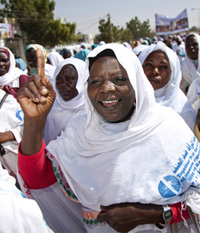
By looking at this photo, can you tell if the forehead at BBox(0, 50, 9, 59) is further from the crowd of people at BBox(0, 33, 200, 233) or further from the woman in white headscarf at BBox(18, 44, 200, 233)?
the woman in white headscarf at BBox(18, 44, 200, 233)

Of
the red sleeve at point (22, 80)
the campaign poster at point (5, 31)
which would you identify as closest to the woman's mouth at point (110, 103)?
the red sleeve at point (22, 80)

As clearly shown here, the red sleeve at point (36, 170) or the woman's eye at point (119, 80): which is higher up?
the woman's eye at point (119, 80)

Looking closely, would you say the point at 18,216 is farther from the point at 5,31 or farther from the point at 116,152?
the point at 5,31

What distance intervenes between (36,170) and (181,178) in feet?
2.92

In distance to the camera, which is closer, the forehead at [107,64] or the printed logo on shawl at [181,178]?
the printed logo on shawl at [181,178]

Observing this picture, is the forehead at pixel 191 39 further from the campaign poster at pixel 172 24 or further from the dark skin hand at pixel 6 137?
the campaign poster at pixel 172 24

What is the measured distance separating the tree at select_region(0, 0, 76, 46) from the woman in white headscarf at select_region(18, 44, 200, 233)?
36486 mm

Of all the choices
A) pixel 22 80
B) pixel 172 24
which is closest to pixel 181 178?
pixel 22 80

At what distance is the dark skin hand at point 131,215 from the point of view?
1.46 meters

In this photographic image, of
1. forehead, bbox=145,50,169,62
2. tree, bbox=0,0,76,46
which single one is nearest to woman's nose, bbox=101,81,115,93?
forehead, bbox=145,50,169,62

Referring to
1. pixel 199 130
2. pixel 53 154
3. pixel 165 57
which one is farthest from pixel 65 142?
pixel 165 57

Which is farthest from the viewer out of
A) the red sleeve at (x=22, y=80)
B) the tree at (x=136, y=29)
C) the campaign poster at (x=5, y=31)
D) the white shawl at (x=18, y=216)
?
the tree at (x=136, y=29)

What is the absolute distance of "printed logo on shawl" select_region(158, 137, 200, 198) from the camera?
1473 mm

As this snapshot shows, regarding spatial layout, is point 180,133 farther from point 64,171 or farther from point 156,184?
point 64,171
